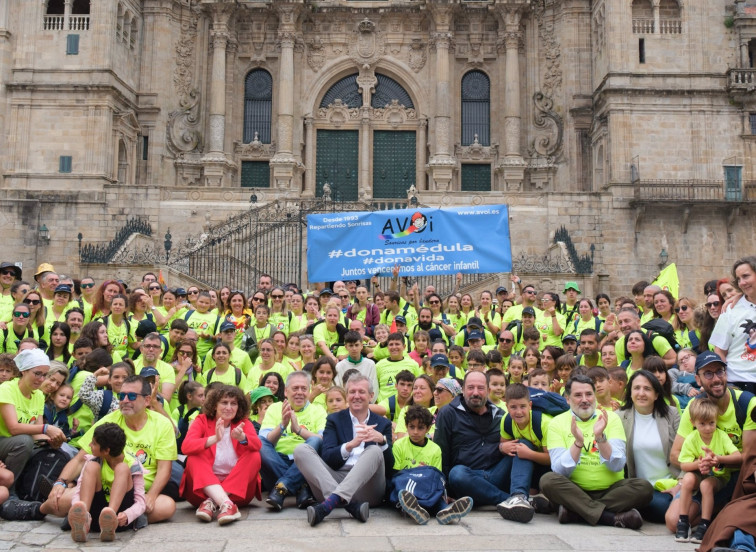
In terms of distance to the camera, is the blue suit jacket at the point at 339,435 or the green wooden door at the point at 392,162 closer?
the blue suit jacket at the point at 339,435

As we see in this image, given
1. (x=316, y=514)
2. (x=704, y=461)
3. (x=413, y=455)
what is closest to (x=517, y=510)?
(x=413, y=455)

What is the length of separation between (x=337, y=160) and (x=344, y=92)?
3154 mm

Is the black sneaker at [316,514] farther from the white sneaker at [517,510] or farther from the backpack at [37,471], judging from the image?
the backpack at [37,471]

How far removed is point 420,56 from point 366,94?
9.47ft

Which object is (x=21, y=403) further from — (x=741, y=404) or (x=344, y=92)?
(x=344, y=92)

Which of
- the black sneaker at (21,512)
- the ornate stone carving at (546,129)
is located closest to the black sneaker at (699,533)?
the black sneaker at (21,512)

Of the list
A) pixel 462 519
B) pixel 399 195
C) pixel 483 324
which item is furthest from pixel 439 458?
pixel 399 195

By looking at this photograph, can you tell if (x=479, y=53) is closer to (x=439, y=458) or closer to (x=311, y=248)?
(x=311, y=248)

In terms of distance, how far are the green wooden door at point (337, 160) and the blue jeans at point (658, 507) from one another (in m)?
28.1

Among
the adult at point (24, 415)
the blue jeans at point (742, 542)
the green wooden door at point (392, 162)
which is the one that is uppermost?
the green wooden door at point (392, 162)

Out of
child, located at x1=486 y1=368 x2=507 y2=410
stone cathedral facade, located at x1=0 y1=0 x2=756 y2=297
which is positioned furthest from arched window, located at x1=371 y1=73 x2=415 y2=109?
child, located at x1=486 y1=368 x2=507 y2=410

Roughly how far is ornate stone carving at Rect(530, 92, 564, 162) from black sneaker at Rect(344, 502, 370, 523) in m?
28.1

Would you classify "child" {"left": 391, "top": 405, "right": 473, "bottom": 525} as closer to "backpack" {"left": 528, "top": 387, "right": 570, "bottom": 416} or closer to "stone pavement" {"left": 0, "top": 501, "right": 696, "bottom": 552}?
"stone pavement" {"left": 0, "top": 501, "right": 696, "bottom": 552}

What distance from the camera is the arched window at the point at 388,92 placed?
119 feet
